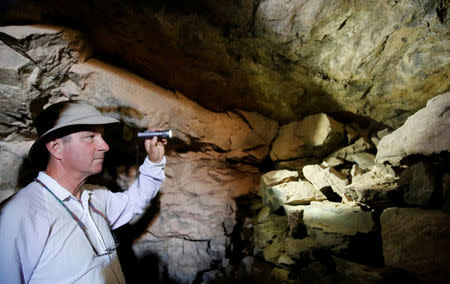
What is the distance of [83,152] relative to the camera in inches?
76.2

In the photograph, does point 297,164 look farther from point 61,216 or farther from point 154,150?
point 61,216

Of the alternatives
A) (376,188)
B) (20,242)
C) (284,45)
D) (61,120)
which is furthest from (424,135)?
(20,242)

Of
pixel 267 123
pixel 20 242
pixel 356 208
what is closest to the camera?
pixel 20 242

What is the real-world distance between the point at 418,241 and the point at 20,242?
9.45 ft

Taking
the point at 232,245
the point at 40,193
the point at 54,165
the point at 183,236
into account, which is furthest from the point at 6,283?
the point at 232,245

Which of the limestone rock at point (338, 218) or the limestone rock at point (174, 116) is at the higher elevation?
the limestone rock at point (174, 116)

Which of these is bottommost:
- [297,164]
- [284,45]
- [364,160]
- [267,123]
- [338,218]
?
[338,218]

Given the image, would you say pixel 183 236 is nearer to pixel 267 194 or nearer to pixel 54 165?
pixel 267 194

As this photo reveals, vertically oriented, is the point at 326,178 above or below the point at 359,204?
above

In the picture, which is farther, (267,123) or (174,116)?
(267,123)

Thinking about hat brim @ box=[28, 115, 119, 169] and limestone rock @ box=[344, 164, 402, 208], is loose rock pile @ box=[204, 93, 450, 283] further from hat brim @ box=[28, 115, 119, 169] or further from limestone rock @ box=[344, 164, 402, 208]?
hat brim @ box=[28, 115, 119, 169]

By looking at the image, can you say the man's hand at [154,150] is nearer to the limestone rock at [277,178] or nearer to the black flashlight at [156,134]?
the black flashlight at [156,134]

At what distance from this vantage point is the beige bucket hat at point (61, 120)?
6.00ft

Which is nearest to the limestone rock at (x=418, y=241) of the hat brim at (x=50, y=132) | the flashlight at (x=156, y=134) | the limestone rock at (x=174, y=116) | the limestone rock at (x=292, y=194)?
the limestone rock at (x=292, y=194)
